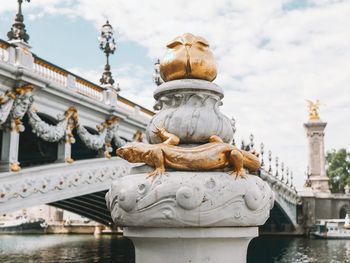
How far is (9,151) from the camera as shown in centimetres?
1273

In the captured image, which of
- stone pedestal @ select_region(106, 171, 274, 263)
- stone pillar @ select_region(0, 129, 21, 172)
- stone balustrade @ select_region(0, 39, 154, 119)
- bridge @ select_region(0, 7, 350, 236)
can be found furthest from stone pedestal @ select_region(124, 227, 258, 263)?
stone pillar @ select_region(0, 129, 21, 172)

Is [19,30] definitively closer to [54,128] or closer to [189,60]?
[54,128]

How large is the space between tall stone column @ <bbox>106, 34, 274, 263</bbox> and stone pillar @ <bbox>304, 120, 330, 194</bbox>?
135 feet

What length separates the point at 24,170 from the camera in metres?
13.1

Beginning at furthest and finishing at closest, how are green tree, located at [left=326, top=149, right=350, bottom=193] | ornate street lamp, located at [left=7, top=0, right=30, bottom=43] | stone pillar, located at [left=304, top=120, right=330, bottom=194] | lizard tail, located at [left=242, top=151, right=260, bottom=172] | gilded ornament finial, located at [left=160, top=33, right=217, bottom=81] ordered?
green tree, located at [left=326, top=149, right=350, bottom=193]
stone pillar, located at [left=304, top=120, right=330, bottom=194]
ornate street lamp, located at [left=7, top=0, right=30, bottom=43]
gilded ornament finial, located at [left=160, top=33, right=217, bottom=81]
lizard tail, located at [left=242, top=151, right=260, bottom=172]

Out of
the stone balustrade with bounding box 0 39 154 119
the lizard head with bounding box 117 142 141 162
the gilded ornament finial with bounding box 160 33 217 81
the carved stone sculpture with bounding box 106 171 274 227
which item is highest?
the stone balustrade with bounding box 0 39 154 119

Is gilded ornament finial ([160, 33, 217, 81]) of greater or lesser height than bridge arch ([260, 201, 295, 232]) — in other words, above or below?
above

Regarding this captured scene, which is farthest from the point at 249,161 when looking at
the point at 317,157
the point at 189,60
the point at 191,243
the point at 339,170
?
the point at 339,170

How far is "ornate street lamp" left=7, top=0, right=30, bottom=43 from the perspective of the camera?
1318 cm

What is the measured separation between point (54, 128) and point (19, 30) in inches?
120

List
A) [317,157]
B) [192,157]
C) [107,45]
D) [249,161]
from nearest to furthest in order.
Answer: [192,157] < [249,161] < [107,45] < [317,157]

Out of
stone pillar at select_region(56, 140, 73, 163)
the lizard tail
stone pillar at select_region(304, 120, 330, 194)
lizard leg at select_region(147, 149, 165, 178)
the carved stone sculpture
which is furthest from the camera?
stone pillar at select_region(304, 120, 330, 194)

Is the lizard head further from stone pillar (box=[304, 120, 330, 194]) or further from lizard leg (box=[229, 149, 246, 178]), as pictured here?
stone pillar (box=[304, 120, 330, 194])

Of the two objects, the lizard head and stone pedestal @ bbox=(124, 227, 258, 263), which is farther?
the lizard head
